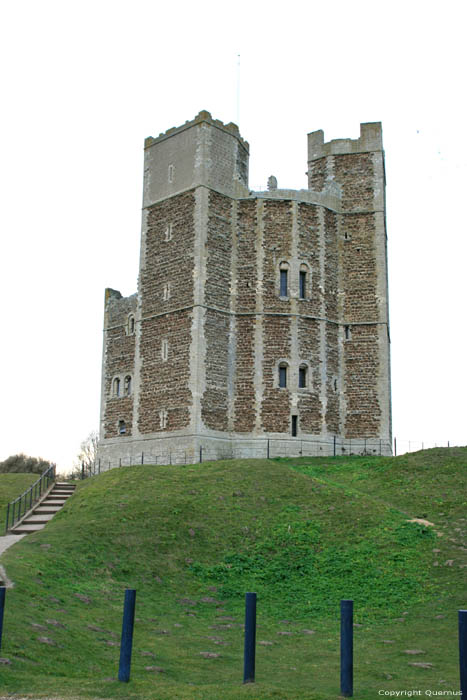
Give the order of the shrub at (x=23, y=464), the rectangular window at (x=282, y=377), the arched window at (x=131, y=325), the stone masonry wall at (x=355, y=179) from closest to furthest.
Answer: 1. the rectangular window at (x=282, y=377)
2. the stone masonry wall at (x=355, y=179)
3. the arched window at (x=131, y=325)
4. the shrub at (x=23, y=464)

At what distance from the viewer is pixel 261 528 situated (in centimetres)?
2312

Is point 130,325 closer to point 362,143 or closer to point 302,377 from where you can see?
point 302,377

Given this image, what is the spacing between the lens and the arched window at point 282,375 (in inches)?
1506

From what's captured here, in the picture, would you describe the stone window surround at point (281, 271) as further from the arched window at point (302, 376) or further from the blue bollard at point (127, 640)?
the blue bollard at point (127, 640)

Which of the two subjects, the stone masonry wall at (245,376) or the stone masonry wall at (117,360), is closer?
the stone masonry wall at (245,376)

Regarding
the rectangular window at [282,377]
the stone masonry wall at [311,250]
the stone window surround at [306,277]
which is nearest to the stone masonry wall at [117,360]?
the rectangular window at [282,377]

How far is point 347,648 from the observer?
1022cm

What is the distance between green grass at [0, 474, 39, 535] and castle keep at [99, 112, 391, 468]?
21.0 ft

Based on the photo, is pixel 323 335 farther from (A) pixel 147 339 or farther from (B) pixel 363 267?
(A) pixel 147 339

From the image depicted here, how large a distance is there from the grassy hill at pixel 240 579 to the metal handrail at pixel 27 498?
5.33 ft

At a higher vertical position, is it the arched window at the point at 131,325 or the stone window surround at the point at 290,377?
the arched window at the point at 131,325

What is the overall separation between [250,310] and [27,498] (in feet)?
49.9

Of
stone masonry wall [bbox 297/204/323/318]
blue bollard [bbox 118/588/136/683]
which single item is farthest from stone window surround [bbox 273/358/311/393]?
blue bollard [bbox 118/588/136/683]

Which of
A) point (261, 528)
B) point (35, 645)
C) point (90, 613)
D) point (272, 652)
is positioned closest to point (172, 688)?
point (35, 645)
